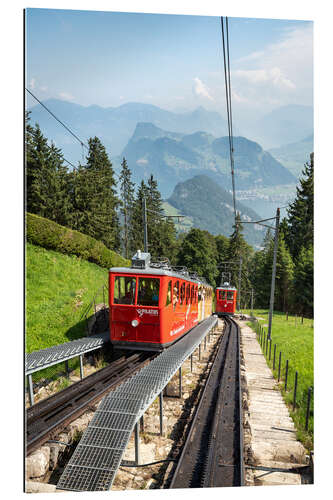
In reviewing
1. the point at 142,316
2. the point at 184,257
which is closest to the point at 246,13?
the point at 142,316

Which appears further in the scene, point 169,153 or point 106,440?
point 169,153

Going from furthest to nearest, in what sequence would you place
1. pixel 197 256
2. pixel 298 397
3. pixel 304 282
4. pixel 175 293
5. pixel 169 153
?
pixel 197 256 < pixel 169 153 < pixel 175 293 < pixel 298 397 < pixel 304 282

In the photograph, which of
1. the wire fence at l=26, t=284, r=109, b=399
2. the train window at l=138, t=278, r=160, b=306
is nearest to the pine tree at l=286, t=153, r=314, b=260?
the train window at l=138, t=278, r=160, b=306

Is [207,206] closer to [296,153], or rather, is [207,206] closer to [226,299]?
[226,299]

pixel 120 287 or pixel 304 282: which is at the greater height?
pixel 304 282

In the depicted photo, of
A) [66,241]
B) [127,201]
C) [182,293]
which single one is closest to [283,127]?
[182,293]

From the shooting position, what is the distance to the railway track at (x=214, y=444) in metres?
3.90

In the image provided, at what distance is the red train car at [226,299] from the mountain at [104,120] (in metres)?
17.4

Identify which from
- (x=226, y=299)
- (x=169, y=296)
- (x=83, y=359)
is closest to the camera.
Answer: (x=169, y=296)

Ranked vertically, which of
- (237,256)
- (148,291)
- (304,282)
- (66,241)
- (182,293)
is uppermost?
(66,241)

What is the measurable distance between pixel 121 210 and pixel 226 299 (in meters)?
11.8

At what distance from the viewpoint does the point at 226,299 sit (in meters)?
23.9

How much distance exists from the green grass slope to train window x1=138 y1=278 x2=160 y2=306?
8.25 ft

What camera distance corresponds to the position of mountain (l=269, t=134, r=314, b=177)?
5.48m
